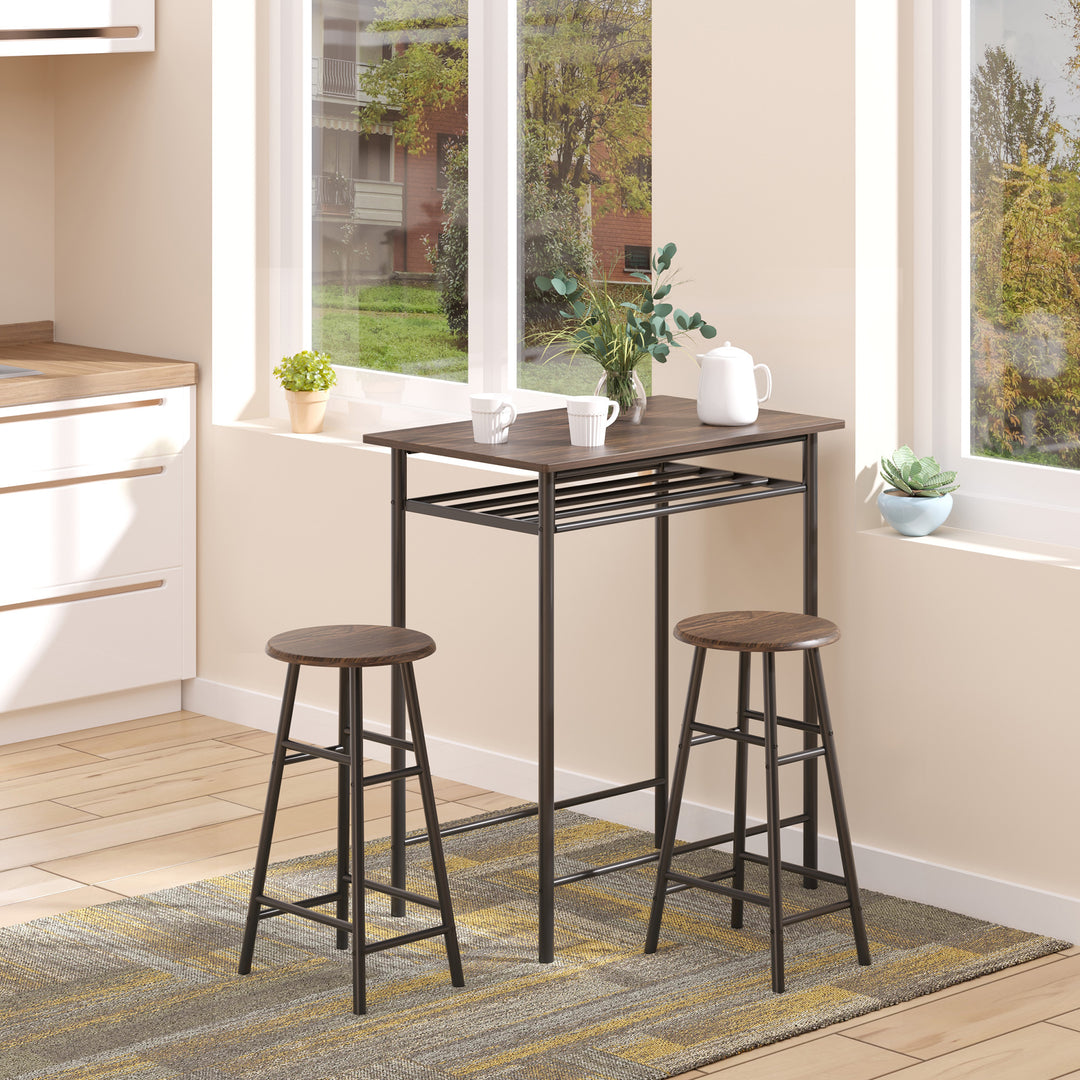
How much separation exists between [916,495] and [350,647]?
4.07 ft

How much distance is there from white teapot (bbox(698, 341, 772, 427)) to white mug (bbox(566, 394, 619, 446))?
0.96ft

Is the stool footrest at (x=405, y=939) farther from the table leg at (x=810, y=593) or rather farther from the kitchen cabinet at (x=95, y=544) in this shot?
the kitchen cabinet at (x=95, y=544)

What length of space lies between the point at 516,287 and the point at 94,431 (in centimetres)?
122

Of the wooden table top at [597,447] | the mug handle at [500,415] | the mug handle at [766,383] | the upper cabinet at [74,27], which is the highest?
the upper cabinet at [74,27]

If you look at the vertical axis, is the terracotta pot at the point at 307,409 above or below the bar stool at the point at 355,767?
above

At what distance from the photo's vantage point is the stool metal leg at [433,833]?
334 centimetres

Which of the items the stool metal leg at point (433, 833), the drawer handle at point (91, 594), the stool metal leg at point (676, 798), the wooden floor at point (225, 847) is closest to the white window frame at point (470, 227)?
the drawer handle at point (91, 594)

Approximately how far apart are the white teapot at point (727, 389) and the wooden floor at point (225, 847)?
117 cm

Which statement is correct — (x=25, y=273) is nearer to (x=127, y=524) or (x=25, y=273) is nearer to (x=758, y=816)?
(x=127, y=524)

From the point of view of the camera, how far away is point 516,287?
4742 millimetres

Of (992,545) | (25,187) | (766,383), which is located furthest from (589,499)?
(25,187)

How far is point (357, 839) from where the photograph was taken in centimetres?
321

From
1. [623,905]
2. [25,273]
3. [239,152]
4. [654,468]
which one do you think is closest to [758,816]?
[623,905]

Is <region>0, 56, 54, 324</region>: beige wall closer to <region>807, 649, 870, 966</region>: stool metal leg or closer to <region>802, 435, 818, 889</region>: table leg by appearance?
<region>802, 435, 818, 889</region>: table leg
